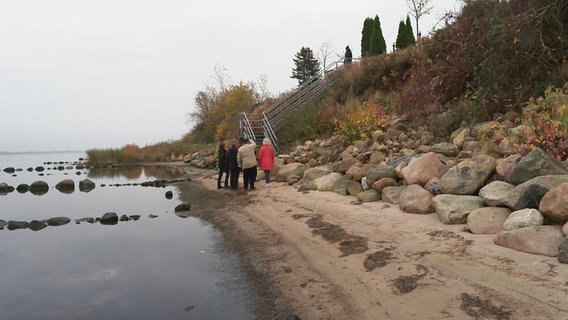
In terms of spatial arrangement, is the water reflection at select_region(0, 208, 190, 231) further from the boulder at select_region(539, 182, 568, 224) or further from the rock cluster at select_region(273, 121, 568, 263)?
the boulder at select_region(539, 182, 568, 224)

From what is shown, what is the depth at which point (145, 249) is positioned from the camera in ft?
24.8

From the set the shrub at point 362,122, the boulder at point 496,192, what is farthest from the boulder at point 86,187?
the boulder at point 496,192

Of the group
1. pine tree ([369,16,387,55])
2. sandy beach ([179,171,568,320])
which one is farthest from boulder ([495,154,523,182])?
pine tree ([369,16,387,55])

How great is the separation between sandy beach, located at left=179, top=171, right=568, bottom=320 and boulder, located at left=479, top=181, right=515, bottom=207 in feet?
1.95

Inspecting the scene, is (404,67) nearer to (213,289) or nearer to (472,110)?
(472,110)

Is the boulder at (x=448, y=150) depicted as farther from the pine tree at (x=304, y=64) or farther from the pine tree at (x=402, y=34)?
the pine tree at (x=304, y=64)

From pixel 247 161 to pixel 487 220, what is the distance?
340 inches

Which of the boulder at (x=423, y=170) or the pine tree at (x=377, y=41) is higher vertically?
the pine tree at (x=377, y=41)

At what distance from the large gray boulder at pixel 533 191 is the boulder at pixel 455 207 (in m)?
0.65

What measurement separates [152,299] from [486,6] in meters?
12.2

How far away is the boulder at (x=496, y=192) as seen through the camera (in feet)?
19.3

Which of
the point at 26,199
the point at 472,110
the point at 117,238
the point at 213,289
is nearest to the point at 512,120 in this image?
the point at 472,110

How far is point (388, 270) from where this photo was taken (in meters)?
4.93

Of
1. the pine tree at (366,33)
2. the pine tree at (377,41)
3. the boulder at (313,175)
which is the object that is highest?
the pine tree at (366,33)
